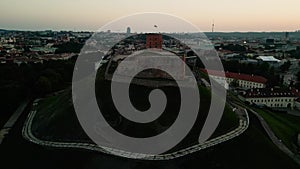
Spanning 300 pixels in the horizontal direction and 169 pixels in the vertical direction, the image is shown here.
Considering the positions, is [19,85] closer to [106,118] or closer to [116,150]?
[106,118]

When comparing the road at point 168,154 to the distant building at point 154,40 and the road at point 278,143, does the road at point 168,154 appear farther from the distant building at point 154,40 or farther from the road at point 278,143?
the distant building at point 154,40

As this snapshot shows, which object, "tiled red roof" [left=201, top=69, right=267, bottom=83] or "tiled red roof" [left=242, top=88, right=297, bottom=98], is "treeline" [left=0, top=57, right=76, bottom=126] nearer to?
"tiled red roof" [left=201, top=69, right=267, bottom=83]

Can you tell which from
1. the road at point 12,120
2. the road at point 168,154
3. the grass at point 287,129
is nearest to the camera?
the road at point 168,154

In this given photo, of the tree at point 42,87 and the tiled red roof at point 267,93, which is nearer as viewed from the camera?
the tiled red roof at point 267,93

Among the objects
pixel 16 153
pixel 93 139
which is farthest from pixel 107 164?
pixel 16 153

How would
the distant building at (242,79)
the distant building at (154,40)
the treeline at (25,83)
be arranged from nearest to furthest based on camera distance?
1. the treeline at (25,83)
2. the distant building at (154,40)
3. the distant building at (242,79)

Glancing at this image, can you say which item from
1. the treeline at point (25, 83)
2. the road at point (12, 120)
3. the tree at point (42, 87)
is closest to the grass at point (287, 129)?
the road at point (12, 120)
